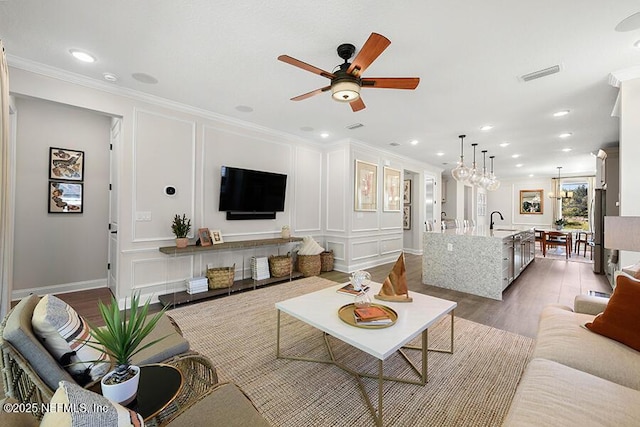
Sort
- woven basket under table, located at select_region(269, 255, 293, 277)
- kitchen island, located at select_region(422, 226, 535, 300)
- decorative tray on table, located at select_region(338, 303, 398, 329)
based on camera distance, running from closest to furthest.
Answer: decorative tray on table, located at select_region(338, 303, 398, 329)
kitchen island, located at select_region(422, 226, 535, 300)
woven basket under table, located at select_region(269, 255, 293, 277)

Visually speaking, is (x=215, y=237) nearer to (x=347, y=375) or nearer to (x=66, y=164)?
(x=66, y=164)

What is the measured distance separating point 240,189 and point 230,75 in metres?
1.85

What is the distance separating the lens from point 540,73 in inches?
108

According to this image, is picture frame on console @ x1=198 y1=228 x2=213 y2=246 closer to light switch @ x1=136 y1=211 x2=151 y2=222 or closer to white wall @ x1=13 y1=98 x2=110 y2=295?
light switch @ x1=136 y1=211 x2=151 y2=222

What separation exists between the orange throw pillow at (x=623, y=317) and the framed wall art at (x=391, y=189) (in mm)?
4724

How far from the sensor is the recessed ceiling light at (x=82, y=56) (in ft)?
8.26

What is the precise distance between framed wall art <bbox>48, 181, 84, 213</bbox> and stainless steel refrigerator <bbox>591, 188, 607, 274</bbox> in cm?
889

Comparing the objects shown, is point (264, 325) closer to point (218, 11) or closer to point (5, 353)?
point (5, 353)

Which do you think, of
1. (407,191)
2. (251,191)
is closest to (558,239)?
(407,191)

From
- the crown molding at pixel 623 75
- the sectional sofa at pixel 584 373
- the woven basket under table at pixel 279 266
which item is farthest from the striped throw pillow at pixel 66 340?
the crown molding at pixel 623 75

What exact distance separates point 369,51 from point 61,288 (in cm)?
522

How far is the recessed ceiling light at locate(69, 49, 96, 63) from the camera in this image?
252cm

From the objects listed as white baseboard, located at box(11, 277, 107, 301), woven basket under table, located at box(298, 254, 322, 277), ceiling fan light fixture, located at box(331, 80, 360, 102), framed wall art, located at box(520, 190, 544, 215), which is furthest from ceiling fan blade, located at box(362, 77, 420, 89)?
framed wall art, located at box(520, 190, 544, 215)

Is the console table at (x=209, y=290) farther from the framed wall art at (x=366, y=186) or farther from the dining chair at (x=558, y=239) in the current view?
the dining chair at (x=558, y=239)
